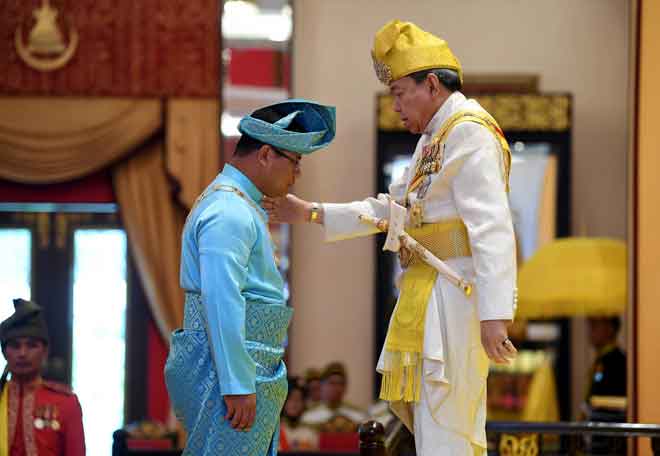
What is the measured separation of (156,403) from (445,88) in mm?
5830

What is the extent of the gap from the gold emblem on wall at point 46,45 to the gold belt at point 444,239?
5.70 m

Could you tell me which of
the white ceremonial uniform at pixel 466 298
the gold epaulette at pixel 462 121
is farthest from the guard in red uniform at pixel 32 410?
the gold epaulette at pixel 462 121

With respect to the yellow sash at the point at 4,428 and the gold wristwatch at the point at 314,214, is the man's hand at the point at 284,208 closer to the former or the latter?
the gold wristwatch at the point at 314,214

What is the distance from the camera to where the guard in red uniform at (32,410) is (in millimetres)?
3750

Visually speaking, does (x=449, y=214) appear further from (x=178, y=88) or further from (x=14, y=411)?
(x=178, y=88)

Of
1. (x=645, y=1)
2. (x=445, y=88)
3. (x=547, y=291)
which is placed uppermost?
(x=645, y=1)

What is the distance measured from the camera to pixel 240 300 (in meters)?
2.94

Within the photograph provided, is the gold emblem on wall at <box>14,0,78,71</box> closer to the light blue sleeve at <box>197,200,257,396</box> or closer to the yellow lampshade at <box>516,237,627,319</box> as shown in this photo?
the yellow lampshade at <box>516,237,627,319</box>

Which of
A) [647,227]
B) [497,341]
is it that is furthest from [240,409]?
[647,227]

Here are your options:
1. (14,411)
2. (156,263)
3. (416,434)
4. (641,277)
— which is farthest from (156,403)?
(416,434)

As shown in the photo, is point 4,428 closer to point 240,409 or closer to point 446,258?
point 240,409

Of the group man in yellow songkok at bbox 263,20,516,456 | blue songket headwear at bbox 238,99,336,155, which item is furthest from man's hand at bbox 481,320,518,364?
blue songket headwear at bbox 238,99,336,155

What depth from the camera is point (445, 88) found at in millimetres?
3359

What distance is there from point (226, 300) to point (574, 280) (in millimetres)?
4459
